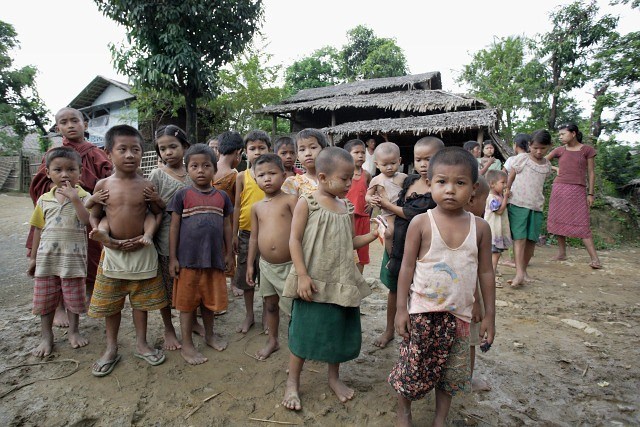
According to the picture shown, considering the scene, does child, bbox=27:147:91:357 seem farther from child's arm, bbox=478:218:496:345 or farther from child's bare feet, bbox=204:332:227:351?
child's arm, bbox=478:218:496:345

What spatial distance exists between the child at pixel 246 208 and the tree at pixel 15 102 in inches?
839

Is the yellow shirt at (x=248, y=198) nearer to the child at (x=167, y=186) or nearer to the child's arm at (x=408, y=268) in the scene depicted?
the child at (x=167, y=186)

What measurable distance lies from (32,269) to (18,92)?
71.5 ft

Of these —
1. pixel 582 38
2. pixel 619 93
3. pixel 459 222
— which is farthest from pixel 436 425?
pixel 582 38

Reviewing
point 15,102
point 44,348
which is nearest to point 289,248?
point 44,348

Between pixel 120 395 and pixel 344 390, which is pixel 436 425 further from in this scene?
pixel 120 395

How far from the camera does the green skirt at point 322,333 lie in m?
1.90

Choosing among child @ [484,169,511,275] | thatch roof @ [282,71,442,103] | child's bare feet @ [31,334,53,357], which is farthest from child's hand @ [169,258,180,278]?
thatch roof @ [282,71,442,103]

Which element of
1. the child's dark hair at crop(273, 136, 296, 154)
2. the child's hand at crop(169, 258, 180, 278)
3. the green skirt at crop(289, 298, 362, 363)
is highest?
the child's dark hair at crop(273, 136, 296, 154)

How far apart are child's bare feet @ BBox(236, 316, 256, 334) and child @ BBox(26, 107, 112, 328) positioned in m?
1.40

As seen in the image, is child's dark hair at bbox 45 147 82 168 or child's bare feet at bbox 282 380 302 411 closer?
child's bare feet at bbox 282 380 302 411

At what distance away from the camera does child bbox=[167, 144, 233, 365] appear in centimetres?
239

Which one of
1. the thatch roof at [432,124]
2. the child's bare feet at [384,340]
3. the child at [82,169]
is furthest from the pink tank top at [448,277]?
the thatch roof at [432,124]

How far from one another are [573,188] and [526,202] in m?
1.08
